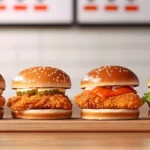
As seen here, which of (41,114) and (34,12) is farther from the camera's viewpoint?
(34,12)

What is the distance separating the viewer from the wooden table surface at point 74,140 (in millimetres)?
1273

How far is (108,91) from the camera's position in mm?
1986

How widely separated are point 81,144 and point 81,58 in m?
1.47

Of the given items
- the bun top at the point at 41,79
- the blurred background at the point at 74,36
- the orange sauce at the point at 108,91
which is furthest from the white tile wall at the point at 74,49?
the orange sauce at the point at 108,91

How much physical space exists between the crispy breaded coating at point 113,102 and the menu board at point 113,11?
839 mm

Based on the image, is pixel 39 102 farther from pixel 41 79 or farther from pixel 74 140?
pixel 74 140

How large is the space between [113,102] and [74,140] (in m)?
0.61

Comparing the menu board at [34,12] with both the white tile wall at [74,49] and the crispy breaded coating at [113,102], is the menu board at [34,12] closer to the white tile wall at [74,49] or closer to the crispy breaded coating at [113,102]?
the white tile wall at [74,49]

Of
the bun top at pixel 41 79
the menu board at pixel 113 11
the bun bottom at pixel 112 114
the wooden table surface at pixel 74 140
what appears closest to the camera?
the wooden table surface at pixel 74 140

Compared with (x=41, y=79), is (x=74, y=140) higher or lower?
lower

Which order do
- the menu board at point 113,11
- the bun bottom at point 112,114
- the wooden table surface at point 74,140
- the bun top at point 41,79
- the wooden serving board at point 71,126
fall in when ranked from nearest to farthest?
the wooden table surface at point 74,140, the wooden serving board at point 71,126, the bun bottom at point 112,114, the bun top at point 41,79, the menu board at point 113,11

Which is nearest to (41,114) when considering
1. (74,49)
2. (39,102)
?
(39,102)

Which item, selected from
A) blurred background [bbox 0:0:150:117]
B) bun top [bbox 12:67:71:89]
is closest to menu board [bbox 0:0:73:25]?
blurred background [bbox 0:0:150:117]

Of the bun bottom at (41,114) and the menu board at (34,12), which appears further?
the menu board at (34,12)
